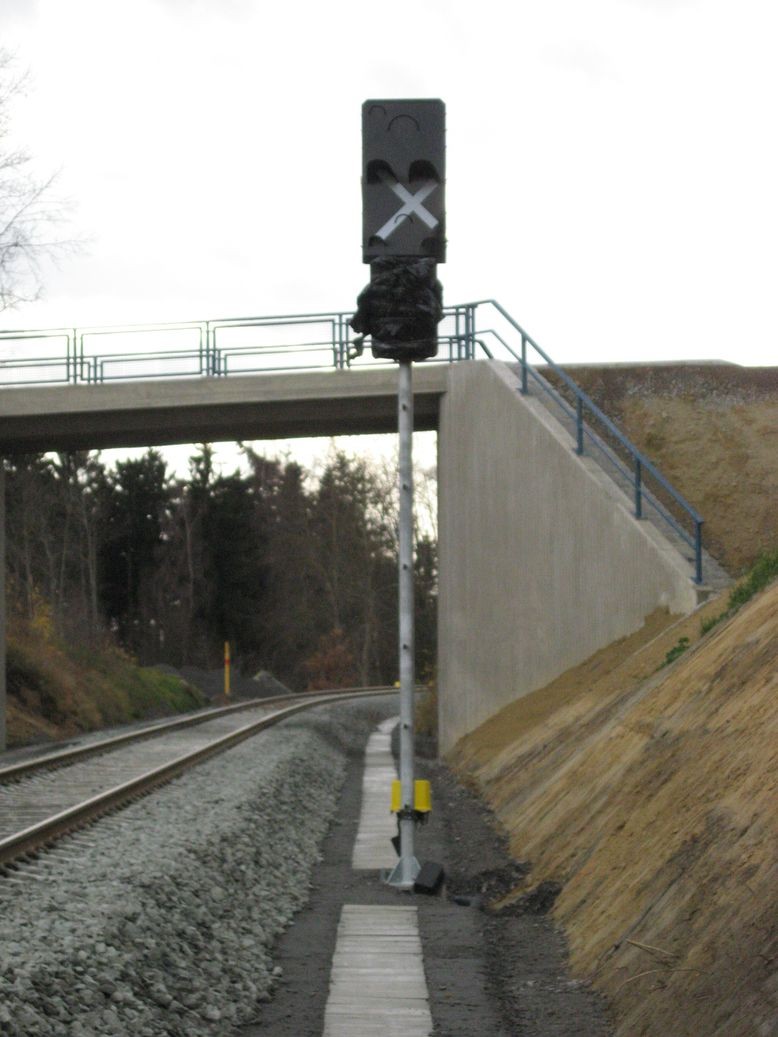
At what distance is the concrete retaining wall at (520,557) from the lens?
18.9m

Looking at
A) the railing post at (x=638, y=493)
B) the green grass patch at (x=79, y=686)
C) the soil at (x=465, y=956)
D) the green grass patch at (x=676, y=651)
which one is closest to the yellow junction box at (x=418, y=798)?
the soil at (x=465, y=956)

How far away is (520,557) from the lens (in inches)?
855

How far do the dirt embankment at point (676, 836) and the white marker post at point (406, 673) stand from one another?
3.06 ft

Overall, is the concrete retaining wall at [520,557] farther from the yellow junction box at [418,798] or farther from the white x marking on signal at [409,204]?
the white x marking on signal at [409,204]

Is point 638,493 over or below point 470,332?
below

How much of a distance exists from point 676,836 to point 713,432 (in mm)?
17347

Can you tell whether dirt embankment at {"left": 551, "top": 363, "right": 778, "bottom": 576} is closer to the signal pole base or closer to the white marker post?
the white marker post

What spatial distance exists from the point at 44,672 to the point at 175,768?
1377 centimetres

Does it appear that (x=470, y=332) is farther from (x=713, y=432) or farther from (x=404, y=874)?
(x=404, y=874)

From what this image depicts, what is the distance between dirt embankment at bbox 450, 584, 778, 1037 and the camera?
5.69 metres

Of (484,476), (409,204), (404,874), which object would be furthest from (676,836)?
(484,476)

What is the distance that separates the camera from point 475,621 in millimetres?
23031

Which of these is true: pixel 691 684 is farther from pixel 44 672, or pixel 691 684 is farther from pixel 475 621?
pixel 44 672

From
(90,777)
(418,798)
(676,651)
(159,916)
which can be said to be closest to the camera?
(159,916)
